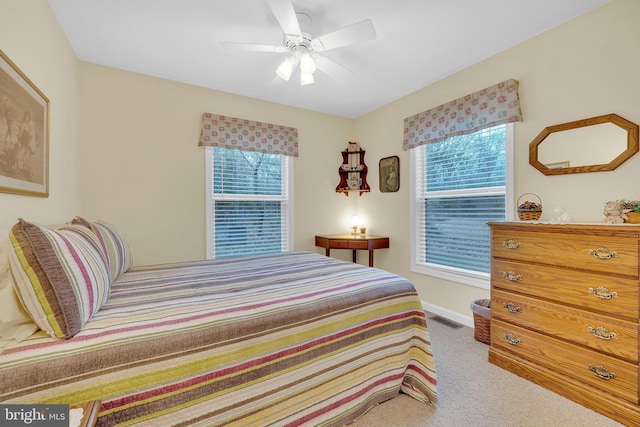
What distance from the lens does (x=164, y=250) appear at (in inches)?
112

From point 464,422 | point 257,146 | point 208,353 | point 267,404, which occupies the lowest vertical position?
point 464,422

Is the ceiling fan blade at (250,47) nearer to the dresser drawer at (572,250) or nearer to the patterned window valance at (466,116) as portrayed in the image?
the patterned window valance at (466,116)

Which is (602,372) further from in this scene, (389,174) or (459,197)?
(389,174)

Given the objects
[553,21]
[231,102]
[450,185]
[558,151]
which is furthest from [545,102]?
[231,102]

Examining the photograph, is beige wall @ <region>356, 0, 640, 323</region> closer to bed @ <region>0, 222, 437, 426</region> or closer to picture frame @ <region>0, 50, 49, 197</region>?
bed @ <region>0, 222, 437, 426</region>

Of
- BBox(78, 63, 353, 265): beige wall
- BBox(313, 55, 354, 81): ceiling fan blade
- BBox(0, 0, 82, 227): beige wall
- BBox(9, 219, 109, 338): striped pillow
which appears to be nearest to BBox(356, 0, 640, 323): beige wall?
BBox(313, 55, 354, 81): ceiling fan blade

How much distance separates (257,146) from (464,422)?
123 inches

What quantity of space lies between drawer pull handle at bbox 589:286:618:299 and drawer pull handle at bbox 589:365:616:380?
1.32 feet

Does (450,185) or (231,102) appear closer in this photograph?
(450,185)

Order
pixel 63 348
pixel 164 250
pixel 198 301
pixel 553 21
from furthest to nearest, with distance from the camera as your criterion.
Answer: pixel 164 250 → pixel 553 21 → pixel 198 301 → pixel 63 348

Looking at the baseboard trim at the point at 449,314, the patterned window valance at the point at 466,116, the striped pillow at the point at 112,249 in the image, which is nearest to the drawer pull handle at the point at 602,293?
the baseboard trim at the point at 449,314

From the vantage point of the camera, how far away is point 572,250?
160 cm

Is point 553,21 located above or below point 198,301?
above

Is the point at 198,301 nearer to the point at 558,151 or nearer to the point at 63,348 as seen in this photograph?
the point at 63,348
